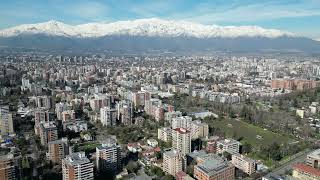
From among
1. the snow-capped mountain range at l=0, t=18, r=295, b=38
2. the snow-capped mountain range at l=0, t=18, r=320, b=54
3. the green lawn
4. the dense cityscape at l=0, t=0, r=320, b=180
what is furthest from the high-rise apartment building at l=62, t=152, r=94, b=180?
the snow-capped mountain range at l=0, t=18, r=295, b=38

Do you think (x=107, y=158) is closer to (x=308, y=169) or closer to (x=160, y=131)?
(x=160, y=131)

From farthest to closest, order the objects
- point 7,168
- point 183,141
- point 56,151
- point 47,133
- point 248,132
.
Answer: point 248,132 → point 47,133 → point 183,141 → point 56,151 → point 7,168

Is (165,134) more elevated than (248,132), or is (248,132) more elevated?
(165,134)

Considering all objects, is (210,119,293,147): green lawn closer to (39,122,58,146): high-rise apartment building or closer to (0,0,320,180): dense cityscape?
(0,0,320,180): dense cityscape

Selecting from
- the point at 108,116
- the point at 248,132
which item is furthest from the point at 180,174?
the point at 108,116

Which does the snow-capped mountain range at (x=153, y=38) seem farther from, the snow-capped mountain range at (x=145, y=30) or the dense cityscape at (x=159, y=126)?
the dense cityscape at (x=159, y=126)

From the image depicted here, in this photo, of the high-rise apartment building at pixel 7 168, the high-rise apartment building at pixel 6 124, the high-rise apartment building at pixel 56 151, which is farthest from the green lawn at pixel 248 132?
the high-rise apartment building at pixel 6 124
